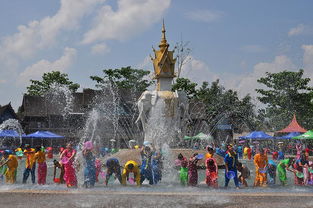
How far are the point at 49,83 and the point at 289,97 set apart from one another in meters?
42.0

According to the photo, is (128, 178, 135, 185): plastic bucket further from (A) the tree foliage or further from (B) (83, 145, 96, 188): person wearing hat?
(A) the tree foliage

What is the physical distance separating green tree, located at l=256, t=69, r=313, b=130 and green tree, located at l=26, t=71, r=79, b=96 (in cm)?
3526

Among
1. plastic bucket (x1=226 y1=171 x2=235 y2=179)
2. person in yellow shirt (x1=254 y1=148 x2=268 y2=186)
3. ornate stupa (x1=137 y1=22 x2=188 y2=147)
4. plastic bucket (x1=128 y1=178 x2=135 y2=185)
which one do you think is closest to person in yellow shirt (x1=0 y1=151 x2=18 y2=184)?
plastic bucket (x1=128 y1=178 x2=135 y2=185)

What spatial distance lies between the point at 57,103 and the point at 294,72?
3532 centimetres

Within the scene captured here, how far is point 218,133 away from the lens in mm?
70375

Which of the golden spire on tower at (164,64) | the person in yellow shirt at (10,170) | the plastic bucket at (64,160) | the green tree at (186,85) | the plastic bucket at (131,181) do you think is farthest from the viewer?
the green tree at (186,85)

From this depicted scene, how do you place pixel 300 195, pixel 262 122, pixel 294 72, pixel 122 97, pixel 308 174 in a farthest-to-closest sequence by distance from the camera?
pixel 262 122
pixel 122 97
pixel 294 72
pixel 308 174
pixel 300 195

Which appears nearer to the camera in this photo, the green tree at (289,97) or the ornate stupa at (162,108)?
the ornate stupa at (162,108)

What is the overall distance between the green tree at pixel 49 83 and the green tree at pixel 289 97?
116 ft

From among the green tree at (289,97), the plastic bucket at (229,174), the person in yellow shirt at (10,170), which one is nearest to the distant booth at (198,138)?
the green tree at (289,97)

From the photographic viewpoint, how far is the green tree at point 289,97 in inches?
2084

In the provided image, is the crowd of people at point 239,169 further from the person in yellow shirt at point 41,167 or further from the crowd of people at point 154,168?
the person in yellow shirt at point 41,167

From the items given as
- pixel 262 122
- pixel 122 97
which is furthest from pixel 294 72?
pixel 122 97

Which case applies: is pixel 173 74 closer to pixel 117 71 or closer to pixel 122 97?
pixel 122 97
